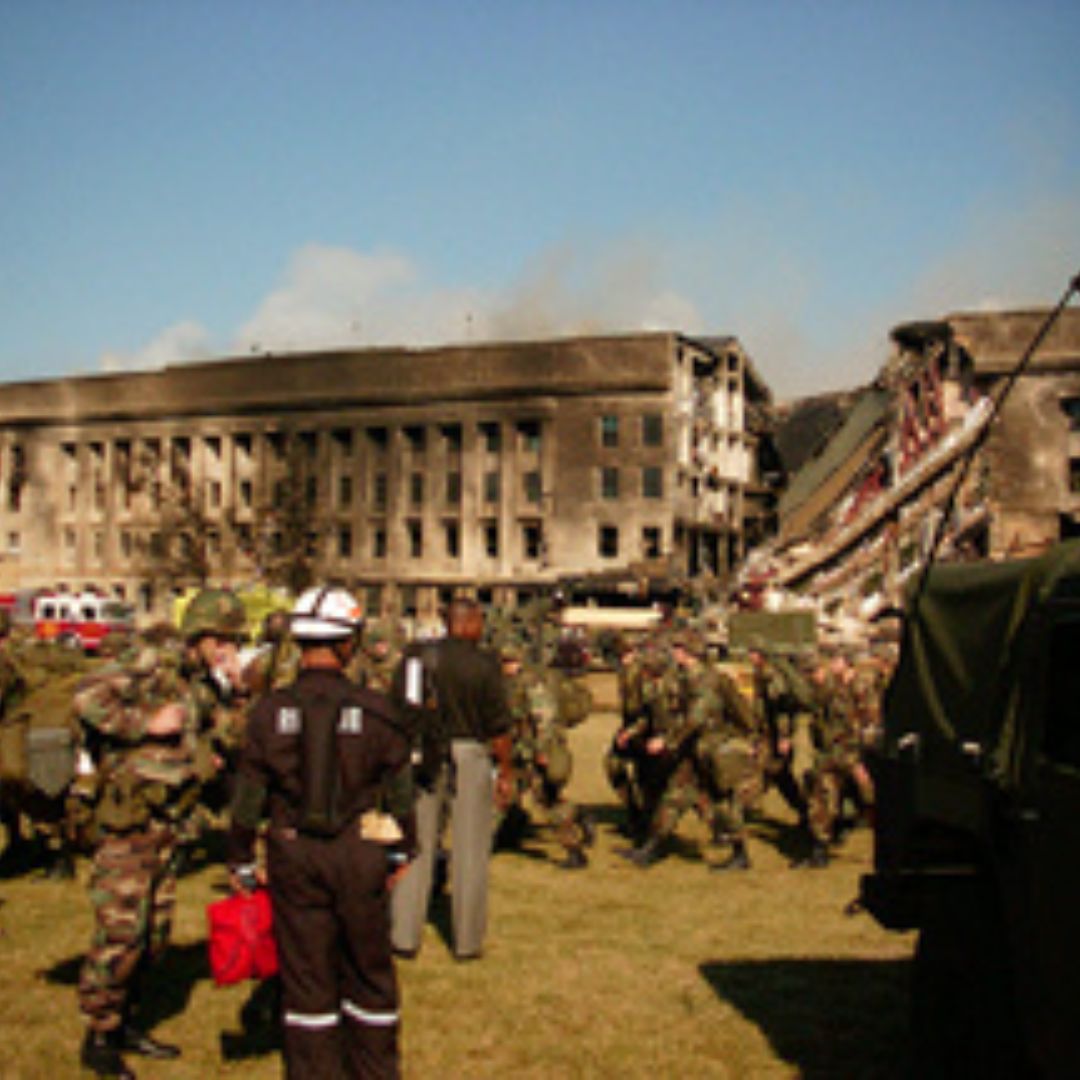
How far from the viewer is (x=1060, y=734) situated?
16.6 ft

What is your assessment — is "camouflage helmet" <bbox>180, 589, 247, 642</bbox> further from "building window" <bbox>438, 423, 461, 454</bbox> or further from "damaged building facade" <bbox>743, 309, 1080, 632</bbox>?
"building window" <bbox>438, 423, 461, 454</bbox>

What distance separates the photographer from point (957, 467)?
49.2 meters

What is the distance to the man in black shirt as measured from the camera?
891 centimetres

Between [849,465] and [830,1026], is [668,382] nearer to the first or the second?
[849,465]


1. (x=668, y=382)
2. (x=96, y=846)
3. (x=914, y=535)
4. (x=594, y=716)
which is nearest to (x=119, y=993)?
(x=96, y=846)

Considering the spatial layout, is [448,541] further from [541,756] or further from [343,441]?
[541,756]

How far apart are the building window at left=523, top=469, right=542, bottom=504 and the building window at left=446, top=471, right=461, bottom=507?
153 inches

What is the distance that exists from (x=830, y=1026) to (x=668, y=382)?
192ft

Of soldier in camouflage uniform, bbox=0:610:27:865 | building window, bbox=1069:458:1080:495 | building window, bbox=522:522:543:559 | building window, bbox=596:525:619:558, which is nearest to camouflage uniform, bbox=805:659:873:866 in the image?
soldier in camouflage uniform, bbox=0:610:27:865

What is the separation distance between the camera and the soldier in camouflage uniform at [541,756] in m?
12.4

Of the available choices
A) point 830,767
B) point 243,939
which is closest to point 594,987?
point 243,939

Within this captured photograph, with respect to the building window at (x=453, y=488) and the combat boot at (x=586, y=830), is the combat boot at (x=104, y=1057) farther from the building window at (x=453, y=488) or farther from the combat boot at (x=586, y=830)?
the building window at (x=453, y=488)

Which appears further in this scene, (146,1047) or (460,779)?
(460,779)

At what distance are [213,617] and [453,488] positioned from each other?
62.3 meters
